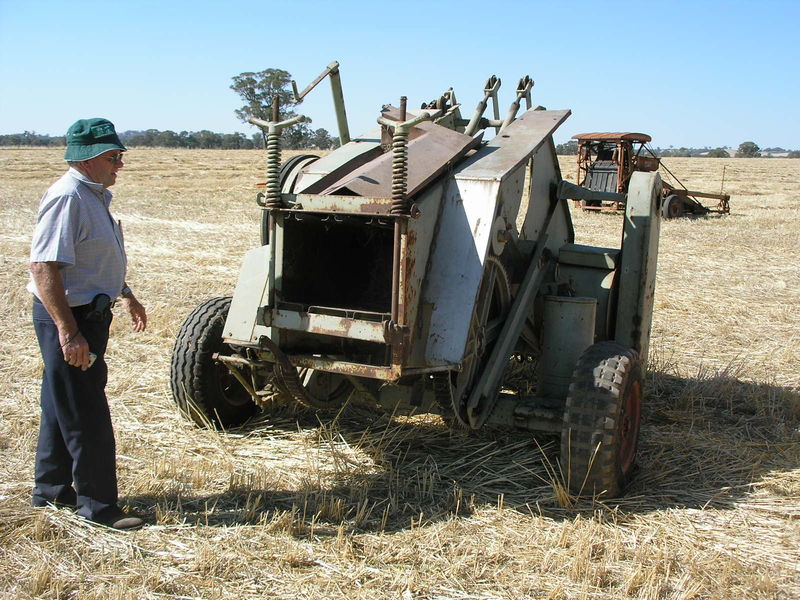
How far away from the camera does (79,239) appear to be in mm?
3385

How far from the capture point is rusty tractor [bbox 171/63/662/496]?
3.84m

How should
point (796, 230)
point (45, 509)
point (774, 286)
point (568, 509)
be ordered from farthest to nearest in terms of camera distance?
1. point (796, 230)
2. point (774, 286)
3. point (568, 509)
4. point (45, 509)

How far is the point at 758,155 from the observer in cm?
6462

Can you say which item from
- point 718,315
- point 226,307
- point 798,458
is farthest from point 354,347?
point 718,315

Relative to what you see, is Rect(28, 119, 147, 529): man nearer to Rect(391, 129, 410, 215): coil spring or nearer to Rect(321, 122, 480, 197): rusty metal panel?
Rect(321, 122, 480, 197): rusty metal panel

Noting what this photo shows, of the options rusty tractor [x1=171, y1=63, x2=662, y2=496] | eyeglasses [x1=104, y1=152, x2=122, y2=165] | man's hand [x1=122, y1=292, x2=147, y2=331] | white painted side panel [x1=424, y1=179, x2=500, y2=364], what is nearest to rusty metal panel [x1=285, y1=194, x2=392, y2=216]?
rusty tractor [x1=171, y1=63, x2=662, y2=496]

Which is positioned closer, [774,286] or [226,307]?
[226,307]

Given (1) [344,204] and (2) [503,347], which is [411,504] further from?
(1) [344,204]

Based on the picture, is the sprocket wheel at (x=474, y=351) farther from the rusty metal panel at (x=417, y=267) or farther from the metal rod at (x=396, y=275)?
the metal rod at (x=396, y=275)

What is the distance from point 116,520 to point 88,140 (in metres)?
1.72

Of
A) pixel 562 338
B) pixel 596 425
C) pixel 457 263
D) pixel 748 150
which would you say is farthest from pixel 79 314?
pixel 748 150

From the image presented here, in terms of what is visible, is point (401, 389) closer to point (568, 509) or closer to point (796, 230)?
point (568, 509)

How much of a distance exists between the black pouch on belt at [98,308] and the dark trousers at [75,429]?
0.02m

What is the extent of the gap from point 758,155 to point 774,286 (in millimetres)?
60814
